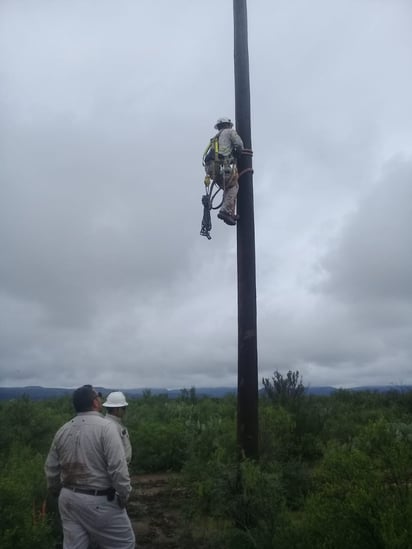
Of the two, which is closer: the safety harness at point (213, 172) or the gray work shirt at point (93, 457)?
the gray work shirt at point (93, 457)

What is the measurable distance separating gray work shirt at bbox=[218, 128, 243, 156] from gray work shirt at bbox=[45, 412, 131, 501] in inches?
142

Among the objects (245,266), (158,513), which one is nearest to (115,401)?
(245,266)

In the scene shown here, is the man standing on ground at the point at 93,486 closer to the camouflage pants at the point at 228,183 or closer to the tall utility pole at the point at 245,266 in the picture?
the tall utility pole at the point at 245,266

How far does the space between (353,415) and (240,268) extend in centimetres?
1088

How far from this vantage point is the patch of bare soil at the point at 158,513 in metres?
6.42

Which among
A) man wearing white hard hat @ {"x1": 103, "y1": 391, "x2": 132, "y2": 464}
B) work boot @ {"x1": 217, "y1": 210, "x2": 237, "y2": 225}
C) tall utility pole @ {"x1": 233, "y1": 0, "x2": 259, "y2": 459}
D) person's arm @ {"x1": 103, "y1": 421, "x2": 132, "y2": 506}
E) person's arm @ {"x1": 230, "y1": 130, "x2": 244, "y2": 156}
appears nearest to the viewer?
person's arm @ {"x1": 103, "y1": 421, "x2": 132, "y2": 506}

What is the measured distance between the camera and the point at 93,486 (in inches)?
170

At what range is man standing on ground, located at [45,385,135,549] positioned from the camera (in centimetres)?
429

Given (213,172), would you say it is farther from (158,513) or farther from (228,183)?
(158,513)

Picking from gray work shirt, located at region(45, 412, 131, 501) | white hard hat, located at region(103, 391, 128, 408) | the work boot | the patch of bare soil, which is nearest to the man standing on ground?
gray work shirt, located at region(45, 412, 131, 501)

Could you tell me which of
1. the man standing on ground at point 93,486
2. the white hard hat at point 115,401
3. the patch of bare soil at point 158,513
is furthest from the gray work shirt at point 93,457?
the patch of bare soil at point 158,513

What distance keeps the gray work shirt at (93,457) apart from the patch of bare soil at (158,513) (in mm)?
2260

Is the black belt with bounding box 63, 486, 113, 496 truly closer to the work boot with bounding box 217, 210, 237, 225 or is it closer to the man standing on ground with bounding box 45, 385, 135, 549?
the man standing on ground with bounding box 45, 385, 135, 549

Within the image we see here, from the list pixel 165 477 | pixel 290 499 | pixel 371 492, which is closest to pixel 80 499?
pixel 371 492
